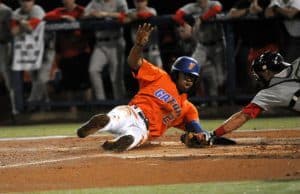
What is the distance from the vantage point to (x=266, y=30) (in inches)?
441

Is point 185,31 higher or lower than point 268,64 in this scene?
lower

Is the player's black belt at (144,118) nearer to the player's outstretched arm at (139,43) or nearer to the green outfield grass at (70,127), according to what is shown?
the player's outstretched arm at (139,43)

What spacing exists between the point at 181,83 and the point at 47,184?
2412 mm

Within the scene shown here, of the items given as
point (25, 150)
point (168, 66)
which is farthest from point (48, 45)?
point (25, 150)

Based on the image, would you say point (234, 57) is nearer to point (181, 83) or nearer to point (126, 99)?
point (126, 99)

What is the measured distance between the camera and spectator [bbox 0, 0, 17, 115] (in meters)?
11.9

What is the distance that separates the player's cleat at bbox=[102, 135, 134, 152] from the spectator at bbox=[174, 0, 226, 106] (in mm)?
4131

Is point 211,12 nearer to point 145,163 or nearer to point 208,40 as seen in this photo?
point 208,40

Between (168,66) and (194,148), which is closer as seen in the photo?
(194,148)

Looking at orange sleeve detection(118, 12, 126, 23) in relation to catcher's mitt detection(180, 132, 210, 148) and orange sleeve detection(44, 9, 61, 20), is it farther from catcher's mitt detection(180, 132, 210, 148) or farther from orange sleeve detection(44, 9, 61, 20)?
catcher's mitt detection(180, 132, 210, 148)

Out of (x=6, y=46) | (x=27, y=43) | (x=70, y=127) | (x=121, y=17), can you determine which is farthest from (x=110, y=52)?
(x=6, y=46)

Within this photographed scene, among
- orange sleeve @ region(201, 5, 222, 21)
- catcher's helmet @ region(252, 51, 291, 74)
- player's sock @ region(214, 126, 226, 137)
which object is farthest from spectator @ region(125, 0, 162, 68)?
catcher's helmet @ region(252, 51, 291, 74)

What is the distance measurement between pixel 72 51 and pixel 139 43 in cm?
515

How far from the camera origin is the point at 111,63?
11648 millimetres
